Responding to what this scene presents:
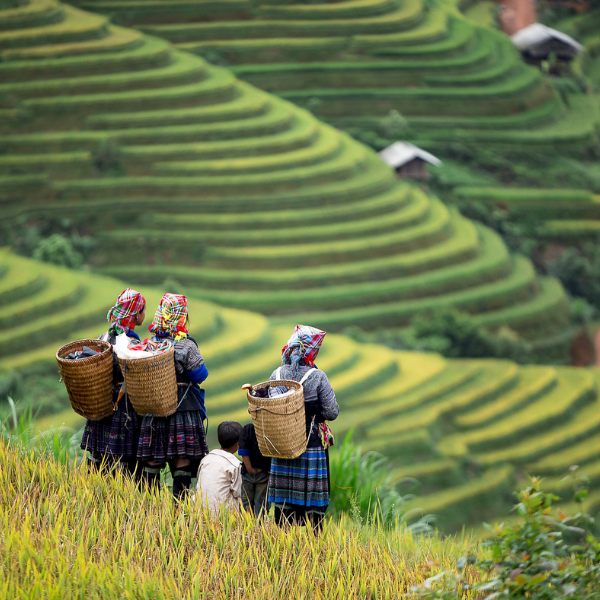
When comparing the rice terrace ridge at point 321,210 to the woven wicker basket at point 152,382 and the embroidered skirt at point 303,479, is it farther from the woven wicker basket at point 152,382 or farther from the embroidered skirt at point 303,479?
the woven wicker basket at point 152,382

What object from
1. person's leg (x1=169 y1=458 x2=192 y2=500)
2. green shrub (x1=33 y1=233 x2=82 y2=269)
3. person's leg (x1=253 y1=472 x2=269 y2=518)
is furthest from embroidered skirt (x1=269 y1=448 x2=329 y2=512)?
green shrub (x1=33 y1=233 x2=82 y2=269)

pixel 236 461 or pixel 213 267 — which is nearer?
pixel 236 461

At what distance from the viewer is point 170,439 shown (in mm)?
5234

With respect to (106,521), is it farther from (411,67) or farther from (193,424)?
(411,67)

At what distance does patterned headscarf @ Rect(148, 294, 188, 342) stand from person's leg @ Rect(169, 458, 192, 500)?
85 centimetres

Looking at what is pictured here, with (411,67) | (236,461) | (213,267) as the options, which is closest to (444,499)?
(213,267)

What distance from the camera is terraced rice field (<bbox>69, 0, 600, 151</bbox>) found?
33.9 metres

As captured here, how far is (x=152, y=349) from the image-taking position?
5.12 metres

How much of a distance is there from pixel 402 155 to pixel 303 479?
2717cm

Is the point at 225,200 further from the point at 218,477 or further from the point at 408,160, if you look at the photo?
the point at 218,477

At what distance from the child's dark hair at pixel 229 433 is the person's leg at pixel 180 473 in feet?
1.12

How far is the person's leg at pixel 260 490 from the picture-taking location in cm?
533

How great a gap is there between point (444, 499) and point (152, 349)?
13771mm

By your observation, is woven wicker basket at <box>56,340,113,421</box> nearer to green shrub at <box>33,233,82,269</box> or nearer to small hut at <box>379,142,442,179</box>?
green shrub at <box>33,233,82,269</box>
